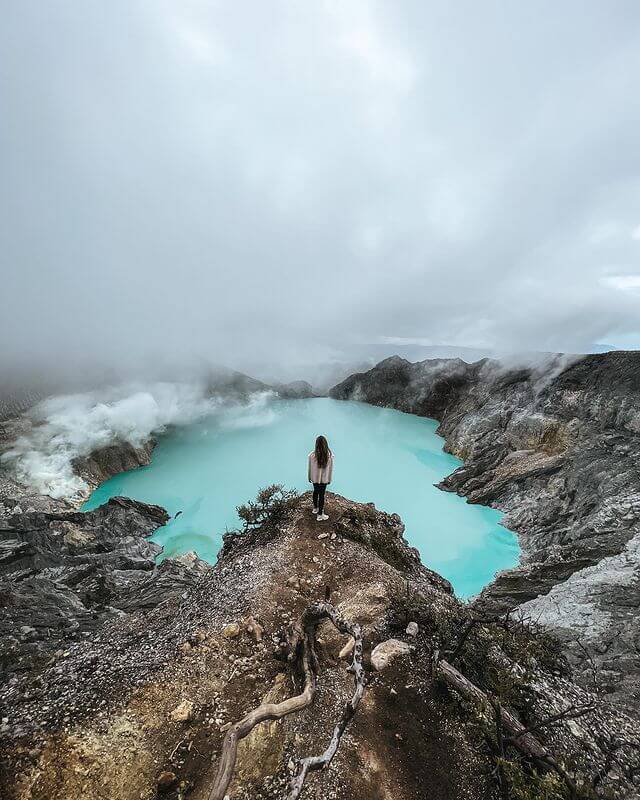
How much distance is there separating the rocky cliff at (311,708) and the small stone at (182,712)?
24 millimetres

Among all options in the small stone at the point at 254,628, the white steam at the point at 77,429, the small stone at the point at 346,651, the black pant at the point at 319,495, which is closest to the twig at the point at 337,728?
the small stone at the point at 346,651

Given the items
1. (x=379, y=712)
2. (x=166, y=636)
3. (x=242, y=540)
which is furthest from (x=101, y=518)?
(x=379, y=712)

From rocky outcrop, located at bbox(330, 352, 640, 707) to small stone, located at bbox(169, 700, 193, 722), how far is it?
11931 mm

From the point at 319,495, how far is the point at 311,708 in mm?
5834

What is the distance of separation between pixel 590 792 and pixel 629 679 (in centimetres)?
1090

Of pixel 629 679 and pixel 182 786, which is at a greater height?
pixel 182 786

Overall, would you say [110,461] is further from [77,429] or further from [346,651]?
[346,651]

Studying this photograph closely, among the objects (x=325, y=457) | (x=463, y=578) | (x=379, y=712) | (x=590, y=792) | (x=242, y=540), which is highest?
(x=325, y=457)

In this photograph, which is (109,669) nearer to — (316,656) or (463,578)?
(316,656)

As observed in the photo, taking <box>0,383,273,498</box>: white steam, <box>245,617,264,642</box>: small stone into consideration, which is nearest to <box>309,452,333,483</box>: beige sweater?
<box>245,617,264,642</box>: small stone

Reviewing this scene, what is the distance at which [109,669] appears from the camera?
6289mm

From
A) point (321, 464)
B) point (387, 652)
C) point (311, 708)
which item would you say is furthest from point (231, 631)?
point (321, 464)

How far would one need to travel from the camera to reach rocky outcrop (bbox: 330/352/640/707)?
14.2 meters

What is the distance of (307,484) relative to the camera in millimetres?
37500
